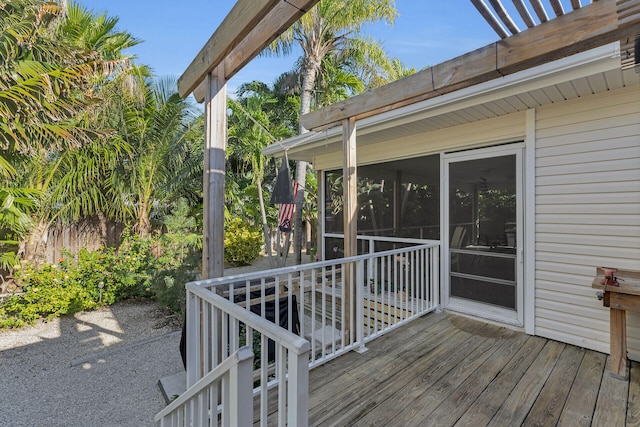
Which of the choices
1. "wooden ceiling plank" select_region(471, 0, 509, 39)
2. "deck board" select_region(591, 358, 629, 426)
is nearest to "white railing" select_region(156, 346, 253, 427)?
"wooden ceiling plank" select_region(471, 0, 509, 39)

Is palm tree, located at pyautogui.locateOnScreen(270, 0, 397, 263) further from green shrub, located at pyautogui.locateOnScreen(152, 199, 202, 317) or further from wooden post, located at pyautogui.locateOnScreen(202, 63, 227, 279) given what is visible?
wooden post, located at pyautogui.locateOnScreen(202, 63, 227, 279)

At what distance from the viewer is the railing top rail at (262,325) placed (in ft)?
3.56

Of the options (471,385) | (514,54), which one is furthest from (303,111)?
(471,385)

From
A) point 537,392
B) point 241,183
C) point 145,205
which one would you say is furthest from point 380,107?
point 241,183

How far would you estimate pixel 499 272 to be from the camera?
3.55 m

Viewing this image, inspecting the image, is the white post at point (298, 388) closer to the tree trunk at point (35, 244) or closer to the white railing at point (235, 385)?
the white railing at point (235, 385)

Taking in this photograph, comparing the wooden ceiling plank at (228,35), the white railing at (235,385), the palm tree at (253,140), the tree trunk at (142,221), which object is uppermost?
the palm tree at (253,140)

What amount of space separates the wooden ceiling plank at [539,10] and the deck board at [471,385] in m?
2.48

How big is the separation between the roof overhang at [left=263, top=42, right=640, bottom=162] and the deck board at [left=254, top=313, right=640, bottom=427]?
7.79 feet

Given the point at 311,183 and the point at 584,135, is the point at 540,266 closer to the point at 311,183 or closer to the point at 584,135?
the point at 584,135

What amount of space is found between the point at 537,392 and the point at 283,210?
4615 millimetres

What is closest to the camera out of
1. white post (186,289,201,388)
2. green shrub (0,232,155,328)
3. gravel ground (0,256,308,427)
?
white post (186,289,201,388)

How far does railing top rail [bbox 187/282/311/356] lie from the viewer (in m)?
1.09

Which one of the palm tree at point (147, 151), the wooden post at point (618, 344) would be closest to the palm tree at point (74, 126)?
the palm tree at point (147, 151)
